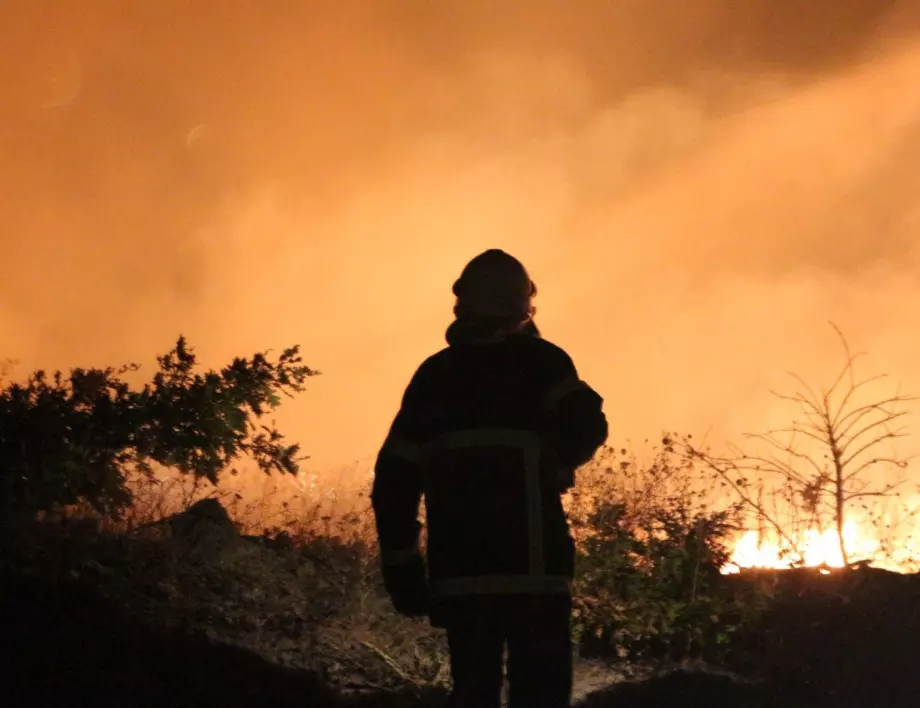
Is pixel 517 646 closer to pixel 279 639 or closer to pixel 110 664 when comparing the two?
pixel 110 664

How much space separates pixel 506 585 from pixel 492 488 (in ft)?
1.04

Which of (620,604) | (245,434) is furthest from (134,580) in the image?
(620,604)

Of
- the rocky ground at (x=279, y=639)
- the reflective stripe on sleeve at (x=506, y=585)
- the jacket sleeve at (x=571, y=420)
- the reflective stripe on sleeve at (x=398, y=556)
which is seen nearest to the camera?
the reflective stripe on sleeve at (x=506, y=585)

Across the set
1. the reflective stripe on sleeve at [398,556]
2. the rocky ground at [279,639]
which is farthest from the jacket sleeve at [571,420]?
the rocky ground at [279,639]

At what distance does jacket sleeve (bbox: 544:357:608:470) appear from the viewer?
11.0 feet

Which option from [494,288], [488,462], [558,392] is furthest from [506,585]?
[494,288]

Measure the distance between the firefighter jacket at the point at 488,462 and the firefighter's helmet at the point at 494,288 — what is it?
90 mm

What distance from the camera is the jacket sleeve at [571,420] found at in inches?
132

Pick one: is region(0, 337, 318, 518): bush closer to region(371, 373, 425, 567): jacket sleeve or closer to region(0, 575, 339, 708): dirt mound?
region(0, 575, 339, 708): dirt mound

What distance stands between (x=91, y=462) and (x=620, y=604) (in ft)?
11.8

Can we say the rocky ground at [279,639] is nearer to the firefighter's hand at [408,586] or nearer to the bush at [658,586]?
the bush at [658,586]

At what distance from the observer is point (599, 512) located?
8148 mm

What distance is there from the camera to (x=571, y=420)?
132 inches

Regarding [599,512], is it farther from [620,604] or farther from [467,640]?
[467,640]
